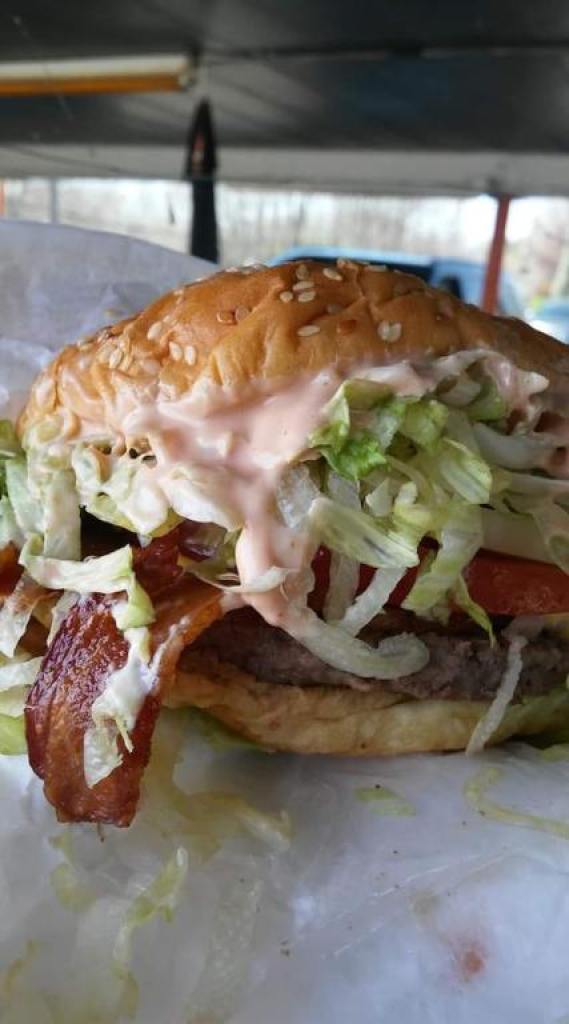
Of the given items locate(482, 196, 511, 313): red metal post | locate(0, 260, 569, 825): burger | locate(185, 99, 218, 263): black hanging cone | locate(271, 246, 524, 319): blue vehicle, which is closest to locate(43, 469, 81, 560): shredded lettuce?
locate(0, 260, 569, 825): burger

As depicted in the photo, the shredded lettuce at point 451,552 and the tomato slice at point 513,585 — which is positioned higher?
the shredded lettuce at point 451,552

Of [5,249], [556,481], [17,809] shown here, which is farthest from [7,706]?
[5,249]

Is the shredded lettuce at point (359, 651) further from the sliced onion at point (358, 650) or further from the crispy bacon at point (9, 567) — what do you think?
the crispy bacon at point (9, 567)

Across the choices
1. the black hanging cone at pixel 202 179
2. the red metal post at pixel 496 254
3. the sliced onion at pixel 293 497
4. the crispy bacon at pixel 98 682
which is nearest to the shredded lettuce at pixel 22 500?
the crispy bacon at pixel 98 682

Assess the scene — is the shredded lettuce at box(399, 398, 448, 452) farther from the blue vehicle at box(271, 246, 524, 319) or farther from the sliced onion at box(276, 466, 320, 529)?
the blue vehicle at box(271, 246, 524, 319)

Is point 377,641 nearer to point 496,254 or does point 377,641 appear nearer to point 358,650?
point 358,650

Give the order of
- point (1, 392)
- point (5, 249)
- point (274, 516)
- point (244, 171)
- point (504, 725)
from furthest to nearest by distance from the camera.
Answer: point (244, 171) < point (5, 249) < point (1, 392) < point (504, 725) < point (274, 516)

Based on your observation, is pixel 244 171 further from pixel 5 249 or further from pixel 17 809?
pixel 17 809

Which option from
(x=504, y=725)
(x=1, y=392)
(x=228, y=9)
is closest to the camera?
(x=504, y=725)

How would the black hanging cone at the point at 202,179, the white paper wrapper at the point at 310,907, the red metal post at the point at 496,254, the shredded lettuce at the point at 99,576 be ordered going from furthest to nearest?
the red metal post at the point at 496,254 < the black hanging cone at the point at 202,179 < the shredded lettuce at the point at 99,576 < the white paper wrapper at the point at 310,907
